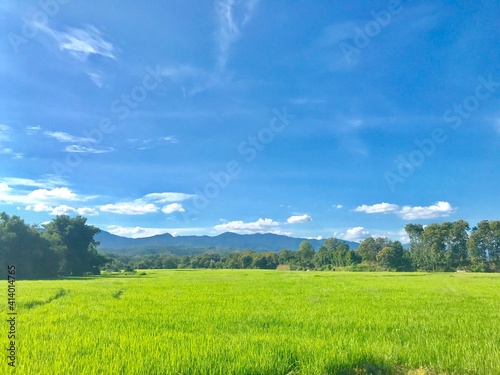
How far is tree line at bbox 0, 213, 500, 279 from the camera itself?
47.5m

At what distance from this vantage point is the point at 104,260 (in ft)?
220

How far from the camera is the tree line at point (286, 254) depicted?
47.5m

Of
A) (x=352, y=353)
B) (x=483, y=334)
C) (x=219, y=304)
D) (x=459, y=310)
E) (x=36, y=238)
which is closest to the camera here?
(x=352, y=353)

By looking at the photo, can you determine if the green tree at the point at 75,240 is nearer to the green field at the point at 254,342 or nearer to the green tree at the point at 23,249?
the green tree at the point at 23,249

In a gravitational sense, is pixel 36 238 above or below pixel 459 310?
above

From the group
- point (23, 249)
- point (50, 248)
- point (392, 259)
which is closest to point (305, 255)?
point (392, 259)

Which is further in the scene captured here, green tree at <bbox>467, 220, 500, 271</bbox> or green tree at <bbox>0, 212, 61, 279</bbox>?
green tree at <bbox>467, 220, 500, 271</bbox>

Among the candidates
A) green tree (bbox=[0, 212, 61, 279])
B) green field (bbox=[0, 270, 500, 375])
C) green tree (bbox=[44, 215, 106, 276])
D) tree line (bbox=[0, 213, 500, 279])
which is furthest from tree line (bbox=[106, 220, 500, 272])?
green field (bbox=[0, 270, 500, 375])

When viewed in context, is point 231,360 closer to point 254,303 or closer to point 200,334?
point 200,334

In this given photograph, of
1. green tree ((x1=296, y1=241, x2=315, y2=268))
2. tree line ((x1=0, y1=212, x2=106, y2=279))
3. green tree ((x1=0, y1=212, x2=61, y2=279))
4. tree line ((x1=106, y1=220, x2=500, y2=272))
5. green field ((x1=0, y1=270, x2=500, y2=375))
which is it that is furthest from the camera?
green tree ((x1=296, y1=241, x2=315, y2=268))

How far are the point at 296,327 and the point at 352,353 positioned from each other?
2.55 meters

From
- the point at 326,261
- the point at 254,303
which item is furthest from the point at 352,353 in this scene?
the point at 326,261

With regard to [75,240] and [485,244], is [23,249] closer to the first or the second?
[75,240]

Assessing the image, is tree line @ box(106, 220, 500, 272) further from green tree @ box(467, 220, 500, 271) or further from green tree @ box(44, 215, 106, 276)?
green tree @ box(44, 215, 106, 276)
